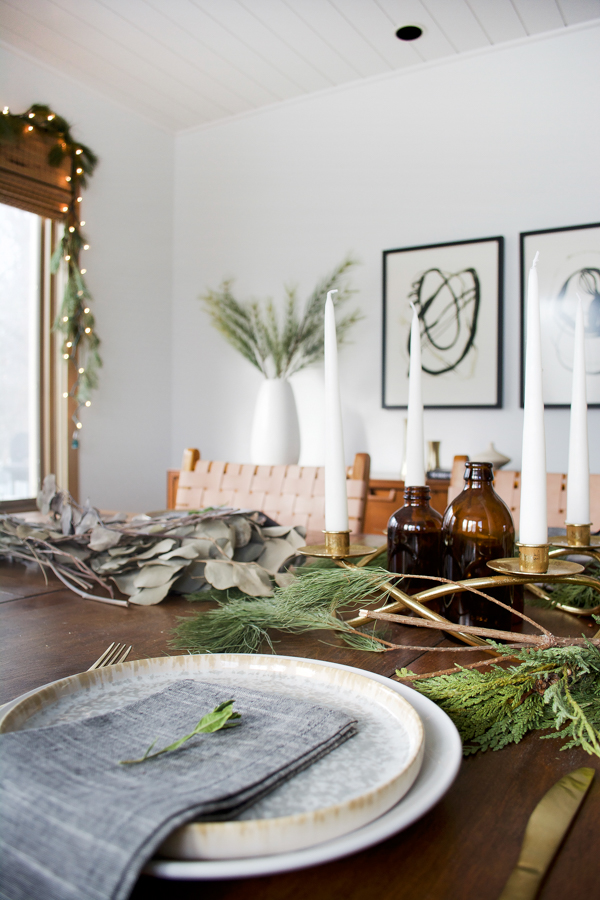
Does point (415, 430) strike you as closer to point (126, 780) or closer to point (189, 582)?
point (189, 582)

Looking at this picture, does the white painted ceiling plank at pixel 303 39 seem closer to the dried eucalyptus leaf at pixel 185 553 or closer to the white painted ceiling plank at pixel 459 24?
the white painted ceiling plank at pixel 459 24

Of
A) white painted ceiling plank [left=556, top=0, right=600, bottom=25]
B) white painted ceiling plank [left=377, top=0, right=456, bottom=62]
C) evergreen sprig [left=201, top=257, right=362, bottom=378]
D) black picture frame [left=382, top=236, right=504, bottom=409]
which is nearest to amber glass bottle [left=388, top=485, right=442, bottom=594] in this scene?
black picture frame [left=382, top=236, right=504, bottom=409]

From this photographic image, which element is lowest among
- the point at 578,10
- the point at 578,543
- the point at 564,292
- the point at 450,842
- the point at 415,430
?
the point at 450,842

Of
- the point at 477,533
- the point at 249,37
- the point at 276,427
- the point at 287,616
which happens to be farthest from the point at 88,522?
the point at 249,37

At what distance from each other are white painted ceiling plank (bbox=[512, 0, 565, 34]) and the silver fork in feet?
9.80

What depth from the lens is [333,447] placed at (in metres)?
0.62

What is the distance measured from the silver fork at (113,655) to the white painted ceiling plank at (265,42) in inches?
114

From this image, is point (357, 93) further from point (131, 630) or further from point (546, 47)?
point (131, 630)

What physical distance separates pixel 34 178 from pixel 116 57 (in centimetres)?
71

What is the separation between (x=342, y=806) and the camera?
0.88ft

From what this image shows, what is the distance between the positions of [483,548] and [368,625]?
0.47ft

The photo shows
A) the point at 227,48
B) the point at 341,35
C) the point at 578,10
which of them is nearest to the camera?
the point at 578,10

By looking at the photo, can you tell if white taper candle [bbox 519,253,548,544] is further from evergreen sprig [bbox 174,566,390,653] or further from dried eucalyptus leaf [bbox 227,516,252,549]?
dried eucalyptus leaf [bbox 227,516,252,549]

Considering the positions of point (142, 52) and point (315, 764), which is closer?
point (315, 764)
